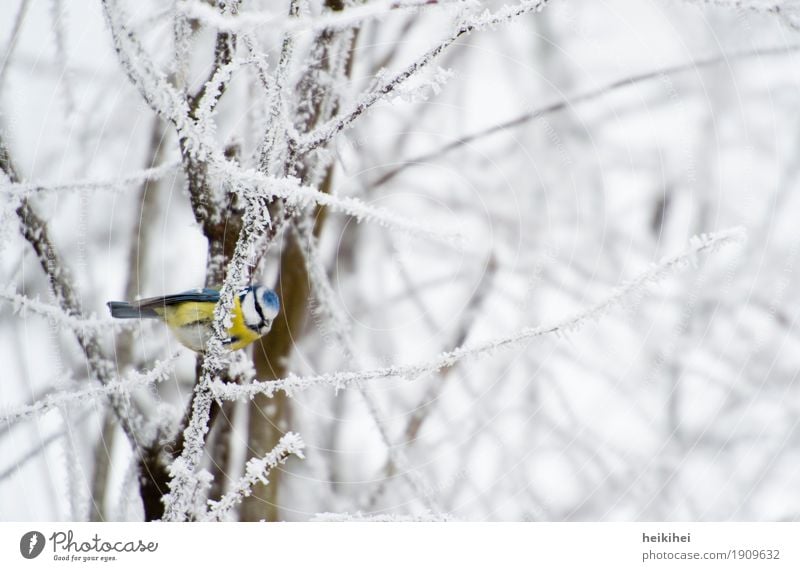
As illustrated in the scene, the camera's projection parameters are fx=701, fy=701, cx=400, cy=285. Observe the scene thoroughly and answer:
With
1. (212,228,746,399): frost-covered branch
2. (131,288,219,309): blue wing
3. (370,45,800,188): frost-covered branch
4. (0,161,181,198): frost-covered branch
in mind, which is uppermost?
(370,45,800,188): frost-covered branch

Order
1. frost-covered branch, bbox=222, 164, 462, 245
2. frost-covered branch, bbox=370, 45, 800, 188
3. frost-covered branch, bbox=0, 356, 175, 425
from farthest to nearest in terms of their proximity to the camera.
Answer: frost-covered branch, bbox=370, 45, 800, 188 < frost-covered branch, bbox=0, 356, 175, 425 < frost-covered branch, bbox=222, 164, 462, 245

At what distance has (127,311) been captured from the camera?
0.47 m

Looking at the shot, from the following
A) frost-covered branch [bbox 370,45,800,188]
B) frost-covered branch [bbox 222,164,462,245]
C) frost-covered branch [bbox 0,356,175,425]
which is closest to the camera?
frost-covered branch [bbox 222,164,462,245]

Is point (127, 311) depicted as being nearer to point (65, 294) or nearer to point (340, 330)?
point (65, 294)

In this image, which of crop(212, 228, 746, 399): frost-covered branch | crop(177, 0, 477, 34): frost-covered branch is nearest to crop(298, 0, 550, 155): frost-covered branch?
crop(177, 0, 477, 34): frost-covered branch

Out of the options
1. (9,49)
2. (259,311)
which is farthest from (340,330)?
(9,49)

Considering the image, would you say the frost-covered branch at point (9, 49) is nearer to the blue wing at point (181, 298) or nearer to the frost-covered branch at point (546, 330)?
the blue wing at point (181, 298)

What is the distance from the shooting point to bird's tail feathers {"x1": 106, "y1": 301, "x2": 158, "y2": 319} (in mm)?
466

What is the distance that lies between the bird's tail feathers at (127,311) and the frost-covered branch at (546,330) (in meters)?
0.12

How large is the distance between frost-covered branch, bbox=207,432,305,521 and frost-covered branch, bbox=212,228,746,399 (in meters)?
0.03

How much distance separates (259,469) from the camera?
1.17 feet
